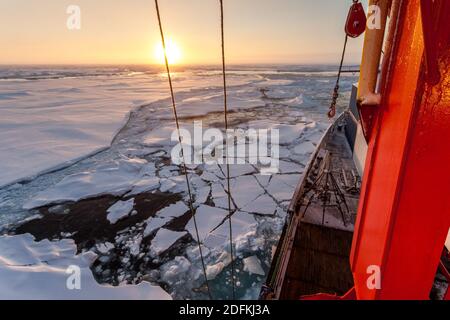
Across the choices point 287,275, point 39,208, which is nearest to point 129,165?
point 39,208

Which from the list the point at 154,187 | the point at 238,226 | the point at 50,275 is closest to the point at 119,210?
the point at 154,187

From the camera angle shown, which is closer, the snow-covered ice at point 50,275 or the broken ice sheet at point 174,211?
the snow-covered ice at point 50,275

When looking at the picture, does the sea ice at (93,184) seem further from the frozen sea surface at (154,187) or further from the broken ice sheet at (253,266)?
the broken ice sheet at (253,266)

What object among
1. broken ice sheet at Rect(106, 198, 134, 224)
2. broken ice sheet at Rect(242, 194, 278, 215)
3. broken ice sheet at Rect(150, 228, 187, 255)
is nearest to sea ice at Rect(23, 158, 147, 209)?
broken ice sheet at Rect(106, 198, 134, 224)

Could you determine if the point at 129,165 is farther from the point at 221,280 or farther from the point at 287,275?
the point at 287,275

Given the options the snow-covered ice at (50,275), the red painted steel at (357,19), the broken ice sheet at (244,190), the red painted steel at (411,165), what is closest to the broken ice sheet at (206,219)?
the broken ice sheet at (244,190)

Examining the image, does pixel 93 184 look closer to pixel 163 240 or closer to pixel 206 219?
pixel 163 240

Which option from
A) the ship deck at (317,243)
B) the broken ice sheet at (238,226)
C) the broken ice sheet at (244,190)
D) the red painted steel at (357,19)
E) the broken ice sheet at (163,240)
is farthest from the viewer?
the broken ice sheet at (244,190)

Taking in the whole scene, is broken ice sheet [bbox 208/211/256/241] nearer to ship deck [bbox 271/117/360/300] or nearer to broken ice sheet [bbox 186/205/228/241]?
broken ice sheet [bbox 186/205/228/241]
